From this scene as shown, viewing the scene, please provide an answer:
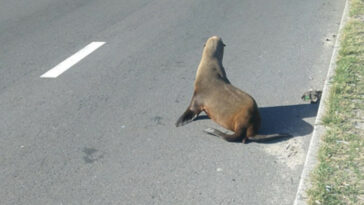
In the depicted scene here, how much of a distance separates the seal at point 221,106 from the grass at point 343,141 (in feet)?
2.11

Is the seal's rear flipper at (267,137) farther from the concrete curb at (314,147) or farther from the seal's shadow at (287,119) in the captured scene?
the concrete curb at (314,147)

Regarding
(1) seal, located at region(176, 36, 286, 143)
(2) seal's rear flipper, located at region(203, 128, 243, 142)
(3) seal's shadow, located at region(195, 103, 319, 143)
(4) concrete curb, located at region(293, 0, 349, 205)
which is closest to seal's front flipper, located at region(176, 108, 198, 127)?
(1) seal, located at region(176, 36, 286, 143)

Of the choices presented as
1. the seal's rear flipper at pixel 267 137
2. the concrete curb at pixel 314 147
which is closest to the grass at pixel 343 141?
the concrete curb at pixel 314 147

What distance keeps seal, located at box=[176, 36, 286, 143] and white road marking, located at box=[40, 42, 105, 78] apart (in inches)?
96.9

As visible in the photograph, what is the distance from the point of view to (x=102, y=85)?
7.23 metres

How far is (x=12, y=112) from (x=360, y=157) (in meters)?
4.13

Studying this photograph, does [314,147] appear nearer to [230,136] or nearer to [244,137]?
[244,137]

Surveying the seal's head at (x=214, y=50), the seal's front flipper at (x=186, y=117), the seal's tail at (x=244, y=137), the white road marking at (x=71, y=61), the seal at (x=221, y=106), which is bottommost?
the white road marking at (x=71, y=61)

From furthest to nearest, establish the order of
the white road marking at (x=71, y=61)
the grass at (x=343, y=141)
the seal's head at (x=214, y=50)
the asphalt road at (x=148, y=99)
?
the white road marking at (x=71, y=61), the seal's head at (x=214, y=50), the asphalt road at (x=148, y=99), the grass at (x=343, y=141)

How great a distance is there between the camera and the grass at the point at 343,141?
4465 mm

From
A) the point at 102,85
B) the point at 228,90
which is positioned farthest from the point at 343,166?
the point at 102,85

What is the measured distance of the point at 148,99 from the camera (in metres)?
6.74

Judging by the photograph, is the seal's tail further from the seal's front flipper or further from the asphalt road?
the seal's front flipper

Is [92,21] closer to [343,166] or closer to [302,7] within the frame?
[302,7]
